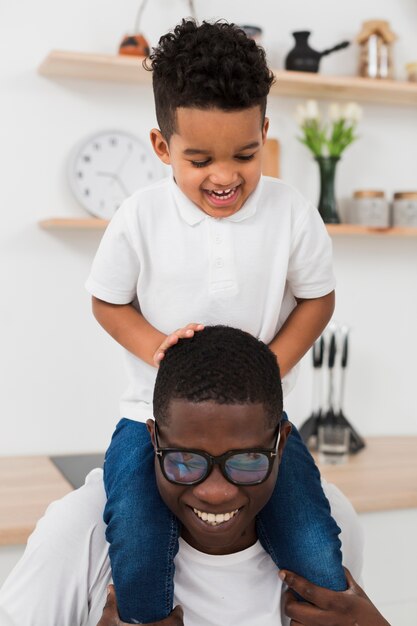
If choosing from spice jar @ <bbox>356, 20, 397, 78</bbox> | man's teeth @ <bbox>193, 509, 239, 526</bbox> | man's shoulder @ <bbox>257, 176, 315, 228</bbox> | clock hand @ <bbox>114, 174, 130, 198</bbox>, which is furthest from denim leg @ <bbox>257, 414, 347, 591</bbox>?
spice jar @ <bbox>356, 20, 397, 78</bbox>

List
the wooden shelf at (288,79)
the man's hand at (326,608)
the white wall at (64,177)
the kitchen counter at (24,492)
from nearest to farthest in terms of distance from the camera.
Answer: the man's hand at (326,608) → the kitchen counter at (24,492) → the wooden shelf at (288,79) → the white wall at (64,177)

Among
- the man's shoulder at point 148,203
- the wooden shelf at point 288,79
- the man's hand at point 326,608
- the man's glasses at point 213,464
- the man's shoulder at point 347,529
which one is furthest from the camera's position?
the wooden shelf at point 288,79

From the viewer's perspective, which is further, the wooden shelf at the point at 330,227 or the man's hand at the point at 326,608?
the wooden shelf at the point at 330,227

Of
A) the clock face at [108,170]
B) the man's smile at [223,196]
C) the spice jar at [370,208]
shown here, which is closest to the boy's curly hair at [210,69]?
the man's smile at [223,196]

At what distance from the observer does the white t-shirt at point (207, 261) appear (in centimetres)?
125

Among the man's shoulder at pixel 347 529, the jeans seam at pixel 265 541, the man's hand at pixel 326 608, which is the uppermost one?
the jeans seam at pixel 265 541

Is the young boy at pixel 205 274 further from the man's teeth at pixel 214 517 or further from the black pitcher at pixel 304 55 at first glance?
the black pitcher at pixel 304 55

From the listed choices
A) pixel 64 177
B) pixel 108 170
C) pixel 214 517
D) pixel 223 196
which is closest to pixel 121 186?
pixel 108 170

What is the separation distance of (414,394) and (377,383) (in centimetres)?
15

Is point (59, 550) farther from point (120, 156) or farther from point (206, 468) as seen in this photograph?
point (120, 156)

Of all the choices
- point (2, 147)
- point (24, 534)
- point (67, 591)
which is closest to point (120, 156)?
point (2, 147)

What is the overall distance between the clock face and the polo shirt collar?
108cm

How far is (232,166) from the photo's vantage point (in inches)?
45.1

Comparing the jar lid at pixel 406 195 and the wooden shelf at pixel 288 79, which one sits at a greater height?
the wooden shelf at pixel 288 79
